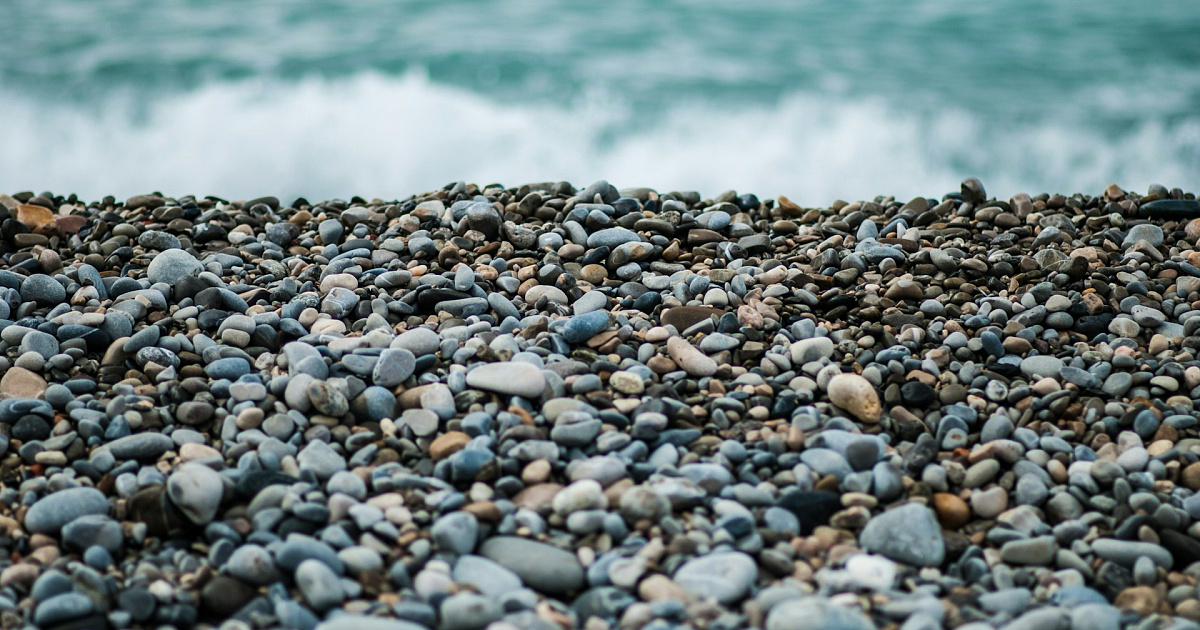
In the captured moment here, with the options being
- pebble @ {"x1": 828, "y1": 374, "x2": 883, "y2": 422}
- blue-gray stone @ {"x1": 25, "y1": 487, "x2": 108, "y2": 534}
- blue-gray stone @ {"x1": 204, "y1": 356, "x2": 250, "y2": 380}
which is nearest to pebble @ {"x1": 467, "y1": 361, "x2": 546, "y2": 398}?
blue-gray stone @ {"x1": 204, "y1": 356, "x2": 250, "y2": 380}

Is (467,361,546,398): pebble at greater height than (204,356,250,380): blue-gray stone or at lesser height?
greater

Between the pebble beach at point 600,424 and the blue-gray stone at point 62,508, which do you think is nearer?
the pebble beach at point 600,424

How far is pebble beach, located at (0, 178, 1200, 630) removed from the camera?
1.67 meters

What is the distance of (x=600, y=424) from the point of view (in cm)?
200

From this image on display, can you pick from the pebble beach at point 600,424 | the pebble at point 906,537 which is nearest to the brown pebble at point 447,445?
the pebble beach at point 600,424

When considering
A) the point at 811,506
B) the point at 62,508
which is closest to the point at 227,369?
the point at 62,508

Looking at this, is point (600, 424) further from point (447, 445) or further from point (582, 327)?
point (582, 327)

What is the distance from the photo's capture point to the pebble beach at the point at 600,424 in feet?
5.48

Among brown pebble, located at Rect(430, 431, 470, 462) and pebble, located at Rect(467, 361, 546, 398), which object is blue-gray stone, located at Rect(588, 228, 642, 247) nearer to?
pebble, located at Rect(467, 361, 546, 398)

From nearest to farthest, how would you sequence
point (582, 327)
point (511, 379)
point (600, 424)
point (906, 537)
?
point (906, 537)
point (600, 424)
point (511, 379)
point (582, 327)

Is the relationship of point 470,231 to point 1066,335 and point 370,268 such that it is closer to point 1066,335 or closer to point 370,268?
point 370,268

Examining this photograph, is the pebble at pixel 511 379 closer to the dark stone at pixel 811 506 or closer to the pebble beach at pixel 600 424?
the pebble beach at pixel 600 424

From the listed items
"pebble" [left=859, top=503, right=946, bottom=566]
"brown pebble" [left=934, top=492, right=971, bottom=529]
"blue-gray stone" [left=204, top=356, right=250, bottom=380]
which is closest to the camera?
"pebble" [left=859, top=503, right=946, bottom=566]

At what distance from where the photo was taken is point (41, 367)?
91.9 inches
